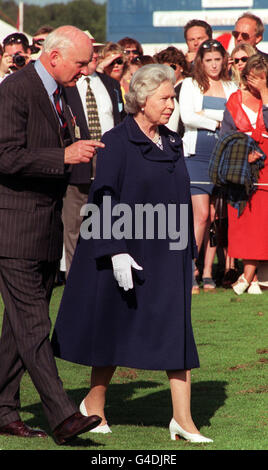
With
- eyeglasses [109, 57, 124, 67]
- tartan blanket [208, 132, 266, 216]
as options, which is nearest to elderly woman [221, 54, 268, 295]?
tartan blanket [208, 132, 266, 216]

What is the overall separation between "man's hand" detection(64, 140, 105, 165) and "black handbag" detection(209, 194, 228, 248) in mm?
5982

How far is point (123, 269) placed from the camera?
5648 millimetres

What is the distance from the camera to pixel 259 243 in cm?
1123

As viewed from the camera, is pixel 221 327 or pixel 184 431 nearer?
pixel 184 431

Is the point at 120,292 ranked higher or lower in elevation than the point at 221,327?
higher

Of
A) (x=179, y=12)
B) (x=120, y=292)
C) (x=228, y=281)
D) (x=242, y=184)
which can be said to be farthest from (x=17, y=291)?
(x=179, y=12)

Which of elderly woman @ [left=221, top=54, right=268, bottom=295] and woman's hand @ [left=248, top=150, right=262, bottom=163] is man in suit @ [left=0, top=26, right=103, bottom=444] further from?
elderly woman @ [left=221, top=54, right=268, bottom=295]

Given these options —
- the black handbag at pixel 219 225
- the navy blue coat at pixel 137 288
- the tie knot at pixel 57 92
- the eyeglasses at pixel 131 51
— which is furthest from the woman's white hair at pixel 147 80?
the eyeglasses at pixel 131 51

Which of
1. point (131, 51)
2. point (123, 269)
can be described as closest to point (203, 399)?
point (123, 269)

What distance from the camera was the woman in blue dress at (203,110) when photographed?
36.8 ft

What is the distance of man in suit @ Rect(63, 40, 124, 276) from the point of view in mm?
10914

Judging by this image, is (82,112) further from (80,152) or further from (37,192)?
(80,152)
